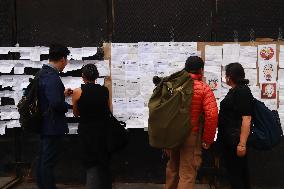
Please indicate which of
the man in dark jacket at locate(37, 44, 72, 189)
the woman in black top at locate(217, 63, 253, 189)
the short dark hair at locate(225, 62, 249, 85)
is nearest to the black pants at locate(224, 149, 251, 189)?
the woman in black top at locate(217, 63, 253, 189)

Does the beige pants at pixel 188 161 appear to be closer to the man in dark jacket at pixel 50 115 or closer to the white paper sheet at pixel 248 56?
the man in dark jacket at pixel 50 115

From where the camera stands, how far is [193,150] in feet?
17.1

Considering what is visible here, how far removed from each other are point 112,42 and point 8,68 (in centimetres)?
150

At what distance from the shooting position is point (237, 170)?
518cm

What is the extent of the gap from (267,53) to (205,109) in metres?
1.81

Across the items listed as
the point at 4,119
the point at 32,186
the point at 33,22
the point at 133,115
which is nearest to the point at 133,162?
the point at 133,115

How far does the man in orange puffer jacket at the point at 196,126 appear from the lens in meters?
5.07

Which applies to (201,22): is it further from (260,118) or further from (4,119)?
(4,119)

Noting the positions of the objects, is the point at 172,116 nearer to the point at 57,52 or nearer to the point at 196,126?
the point at 196,126

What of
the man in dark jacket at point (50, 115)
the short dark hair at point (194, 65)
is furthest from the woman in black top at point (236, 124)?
the man in dark jacket at point (50, 115)

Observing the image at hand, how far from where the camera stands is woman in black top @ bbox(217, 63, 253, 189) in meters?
4.99

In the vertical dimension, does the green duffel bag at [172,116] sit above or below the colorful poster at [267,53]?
below

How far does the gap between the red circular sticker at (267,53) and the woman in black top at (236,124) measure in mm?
1371

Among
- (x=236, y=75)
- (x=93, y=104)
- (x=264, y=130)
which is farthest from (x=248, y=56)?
(x=93, y=104)
